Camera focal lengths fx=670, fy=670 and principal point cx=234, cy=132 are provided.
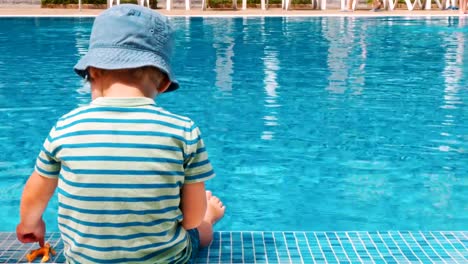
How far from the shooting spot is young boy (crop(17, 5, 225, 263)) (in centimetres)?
187

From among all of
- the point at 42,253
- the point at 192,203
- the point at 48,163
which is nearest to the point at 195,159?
the point at 192,203

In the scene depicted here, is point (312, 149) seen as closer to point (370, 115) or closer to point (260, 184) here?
point (260, 184)

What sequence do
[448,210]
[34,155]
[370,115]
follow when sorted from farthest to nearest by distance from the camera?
[370,115]
[34,155]
[448,210]

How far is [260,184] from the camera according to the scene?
200 inches

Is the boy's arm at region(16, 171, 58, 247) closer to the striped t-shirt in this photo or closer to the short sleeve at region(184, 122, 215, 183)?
the striped t-shirt

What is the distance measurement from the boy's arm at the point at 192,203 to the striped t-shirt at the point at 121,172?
0.04 meters

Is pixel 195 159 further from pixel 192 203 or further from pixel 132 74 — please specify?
pixel 132 74

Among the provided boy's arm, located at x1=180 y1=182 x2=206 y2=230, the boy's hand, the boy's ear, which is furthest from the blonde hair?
the boy's hand

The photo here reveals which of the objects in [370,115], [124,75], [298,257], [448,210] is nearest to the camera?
[124,75]

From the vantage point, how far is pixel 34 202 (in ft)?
6.82

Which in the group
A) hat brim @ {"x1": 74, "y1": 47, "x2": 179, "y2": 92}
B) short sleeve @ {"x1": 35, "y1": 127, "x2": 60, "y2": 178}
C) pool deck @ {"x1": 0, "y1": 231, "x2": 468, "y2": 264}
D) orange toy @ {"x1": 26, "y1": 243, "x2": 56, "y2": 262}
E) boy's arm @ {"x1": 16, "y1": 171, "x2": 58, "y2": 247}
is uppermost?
hat brim @ {"x1": 74, "y1": 47, "x2": 179, "y2": 92}

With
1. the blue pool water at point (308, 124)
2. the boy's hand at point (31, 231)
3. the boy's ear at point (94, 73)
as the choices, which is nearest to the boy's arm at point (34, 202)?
the boy's hand at point (31, 231)

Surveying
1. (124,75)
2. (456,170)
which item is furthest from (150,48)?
(456,170)

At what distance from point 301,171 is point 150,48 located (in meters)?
3.57
